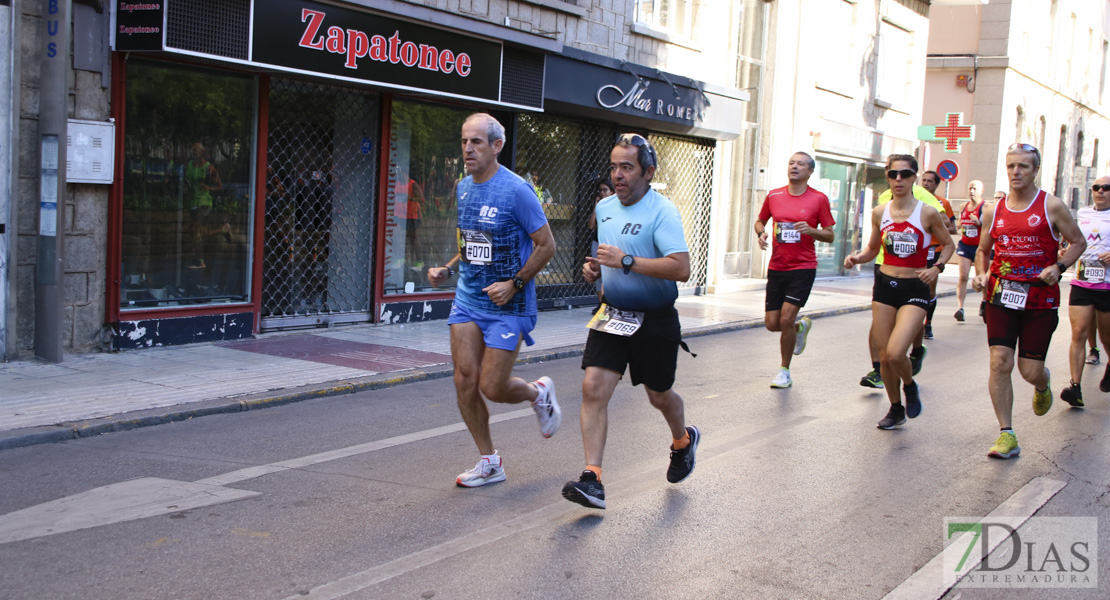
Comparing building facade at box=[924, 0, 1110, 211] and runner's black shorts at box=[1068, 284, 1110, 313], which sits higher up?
building facade at box=[924, 0, 1110, 211]

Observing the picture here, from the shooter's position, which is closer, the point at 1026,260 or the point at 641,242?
the point at 641,242

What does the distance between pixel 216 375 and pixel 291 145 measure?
3281 mm

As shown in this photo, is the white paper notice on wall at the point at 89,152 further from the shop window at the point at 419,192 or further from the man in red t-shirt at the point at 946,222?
the man in red t-shirt at the point at 946,222

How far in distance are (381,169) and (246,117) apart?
1.81m

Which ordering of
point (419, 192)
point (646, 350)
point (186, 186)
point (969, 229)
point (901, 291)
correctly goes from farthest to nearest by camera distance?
point (969, 229), point (419, 192), point (186, 186), point (901, 291), point (646, 350)

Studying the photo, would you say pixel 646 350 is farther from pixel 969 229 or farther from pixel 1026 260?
pixel 969 229

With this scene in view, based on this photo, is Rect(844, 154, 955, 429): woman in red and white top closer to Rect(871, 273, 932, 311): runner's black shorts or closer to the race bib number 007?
Rect(871, 273, 932, 311): runner's black shorts

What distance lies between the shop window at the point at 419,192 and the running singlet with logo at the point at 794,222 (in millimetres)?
4341

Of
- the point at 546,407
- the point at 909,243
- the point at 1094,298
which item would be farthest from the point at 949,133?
the point at 546,407

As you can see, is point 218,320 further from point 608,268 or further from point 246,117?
point 608,268

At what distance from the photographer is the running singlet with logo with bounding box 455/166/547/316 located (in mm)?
5297

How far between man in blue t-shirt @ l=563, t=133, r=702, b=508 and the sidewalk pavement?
3.37 metres

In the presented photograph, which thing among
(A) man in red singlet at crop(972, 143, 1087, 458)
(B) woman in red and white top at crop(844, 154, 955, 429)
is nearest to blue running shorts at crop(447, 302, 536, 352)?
(B) woman in red and white top at crop(844, 154, 955, 429)

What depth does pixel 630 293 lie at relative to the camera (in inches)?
200
